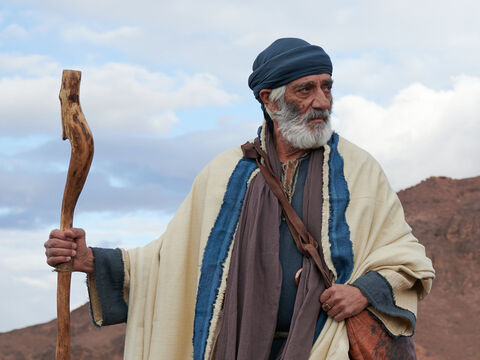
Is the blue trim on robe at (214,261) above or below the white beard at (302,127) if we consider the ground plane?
below

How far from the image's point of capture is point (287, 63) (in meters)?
4.34

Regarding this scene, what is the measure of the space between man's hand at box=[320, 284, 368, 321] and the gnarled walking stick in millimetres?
1437

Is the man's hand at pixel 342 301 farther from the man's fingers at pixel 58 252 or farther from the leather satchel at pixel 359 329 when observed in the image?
the man's fingers at pixel 58 252

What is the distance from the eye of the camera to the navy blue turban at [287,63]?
4328 mm

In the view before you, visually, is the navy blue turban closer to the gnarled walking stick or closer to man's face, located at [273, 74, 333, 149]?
man's face, located at [273, 74, 333, 149]

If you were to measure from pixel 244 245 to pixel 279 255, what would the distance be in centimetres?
22

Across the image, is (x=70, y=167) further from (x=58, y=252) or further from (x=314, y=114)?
(x=314, y=114)

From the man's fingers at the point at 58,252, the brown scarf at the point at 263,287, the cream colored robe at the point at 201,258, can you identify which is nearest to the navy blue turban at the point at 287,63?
the cream colored robe at the point at 201,258

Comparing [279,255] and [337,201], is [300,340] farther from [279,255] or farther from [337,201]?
[337,201]

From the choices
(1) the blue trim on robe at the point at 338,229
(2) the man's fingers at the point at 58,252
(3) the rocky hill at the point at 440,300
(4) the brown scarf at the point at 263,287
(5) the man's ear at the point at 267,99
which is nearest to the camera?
(4) the brown scarf at the point at 263,287

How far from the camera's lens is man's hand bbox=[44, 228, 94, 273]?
14.1 ft

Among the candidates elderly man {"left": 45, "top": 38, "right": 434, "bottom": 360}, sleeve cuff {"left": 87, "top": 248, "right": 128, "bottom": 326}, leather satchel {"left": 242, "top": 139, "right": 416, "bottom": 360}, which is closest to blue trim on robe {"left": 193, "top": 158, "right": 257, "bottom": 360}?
elderly man {"left": 45, "top": 38, "right": 434, "bottom": 360}

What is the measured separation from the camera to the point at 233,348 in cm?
407

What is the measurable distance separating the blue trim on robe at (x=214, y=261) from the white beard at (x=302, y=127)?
14.4 inches
